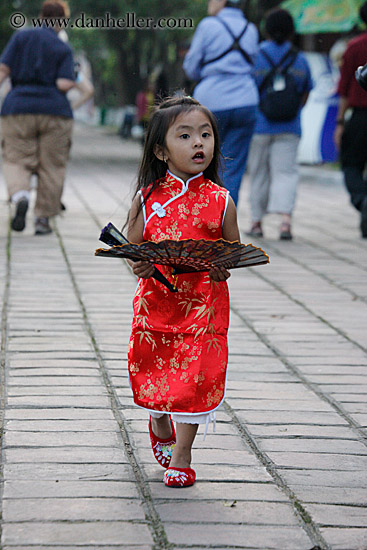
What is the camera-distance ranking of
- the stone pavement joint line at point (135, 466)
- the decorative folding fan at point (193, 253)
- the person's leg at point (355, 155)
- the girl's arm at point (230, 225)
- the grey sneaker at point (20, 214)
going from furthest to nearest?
the person's leg at point (355, 155)
the grey sneaker at point (20, 214)
the girl's arm at point (230, 225)
the decorative folding fan at point (193, 253)
the stone pavement joint line at point (135, 466)

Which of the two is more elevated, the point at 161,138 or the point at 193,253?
the point at 161,138

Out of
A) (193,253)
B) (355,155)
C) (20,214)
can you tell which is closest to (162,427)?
(193,253)

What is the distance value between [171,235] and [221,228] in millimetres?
172

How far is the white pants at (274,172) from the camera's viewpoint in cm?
881

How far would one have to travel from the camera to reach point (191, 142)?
124 inches

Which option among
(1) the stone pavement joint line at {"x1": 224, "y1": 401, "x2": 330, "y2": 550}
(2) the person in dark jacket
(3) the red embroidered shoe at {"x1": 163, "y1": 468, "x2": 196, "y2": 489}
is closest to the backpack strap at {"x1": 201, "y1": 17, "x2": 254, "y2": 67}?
(2) the person in dark jacket

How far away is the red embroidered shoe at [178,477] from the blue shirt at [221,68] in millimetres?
5395

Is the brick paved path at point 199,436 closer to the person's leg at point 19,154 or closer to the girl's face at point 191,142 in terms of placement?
the girl's face at point 191,142

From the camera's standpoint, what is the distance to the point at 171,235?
125 inches

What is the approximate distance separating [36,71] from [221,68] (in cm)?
167

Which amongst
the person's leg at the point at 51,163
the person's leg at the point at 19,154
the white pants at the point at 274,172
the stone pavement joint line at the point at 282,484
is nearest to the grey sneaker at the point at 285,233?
the white pants at the point at 274,172

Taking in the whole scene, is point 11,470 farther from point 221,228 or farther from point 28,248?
point 28,248

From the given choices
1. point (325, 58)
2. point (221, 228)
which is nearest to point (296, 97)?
point (221, 228)

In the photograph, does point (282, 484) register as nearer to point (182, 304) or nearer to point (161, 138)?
point (182, 304)
